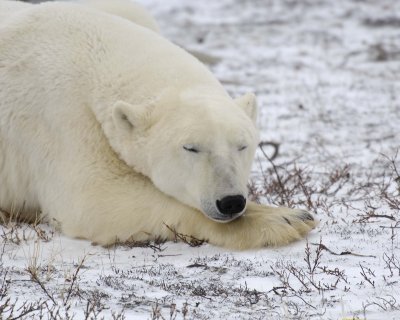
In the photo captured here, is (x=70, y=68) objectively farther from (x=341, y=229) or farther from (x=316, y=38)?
(x=316, y=38)

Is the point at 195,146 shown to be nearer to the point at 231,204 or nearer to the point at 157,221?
the point at 231,204

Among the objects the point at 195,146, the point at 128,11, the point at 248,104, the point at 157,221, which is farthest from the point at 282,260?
the point at 128,11

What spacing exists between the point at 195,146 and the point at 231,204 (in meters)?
0.38

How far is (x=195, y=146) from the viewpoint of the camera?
13.0 ft

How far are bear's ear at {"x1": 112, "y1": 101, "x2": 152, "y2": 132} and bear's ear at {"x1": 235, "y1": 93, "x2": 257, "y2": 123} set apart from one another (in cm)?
56

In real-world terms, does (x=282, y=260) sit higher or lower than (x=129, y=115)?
lower

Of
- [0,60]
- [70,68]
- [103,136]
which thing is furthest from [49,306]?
[0,60]

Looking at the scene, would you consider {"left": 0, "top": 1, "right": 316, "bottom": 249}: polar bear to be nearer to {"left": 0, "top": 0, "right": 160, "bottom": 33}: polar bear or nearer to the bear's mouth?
the bear's mouth

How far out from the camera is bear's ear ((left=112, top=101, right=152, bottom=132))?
4266mm

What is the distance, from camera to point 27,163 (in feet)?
15.6

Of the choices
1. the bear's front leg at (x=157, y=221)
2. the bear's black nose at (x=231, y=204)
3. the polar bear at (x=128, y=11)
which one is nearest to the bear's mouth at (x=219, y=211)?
the bear's black nose at (x=231, y=204)

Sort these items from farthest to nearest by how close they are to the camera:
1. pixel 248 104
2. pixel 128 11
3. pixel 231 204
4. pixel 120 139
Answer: pixel 128 11
pixel 248 104
pixel 120 139
pixel 231 204

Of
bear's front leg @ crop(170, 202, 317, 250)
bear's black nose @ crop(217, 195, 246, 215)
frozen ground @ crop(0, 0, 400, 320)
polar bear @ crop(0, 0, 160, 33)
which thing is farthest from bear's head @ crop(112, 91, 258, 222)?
polar bear @ crop(0, 0, 160, 33)

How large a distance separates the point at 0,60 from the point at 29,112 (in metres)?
0.47
